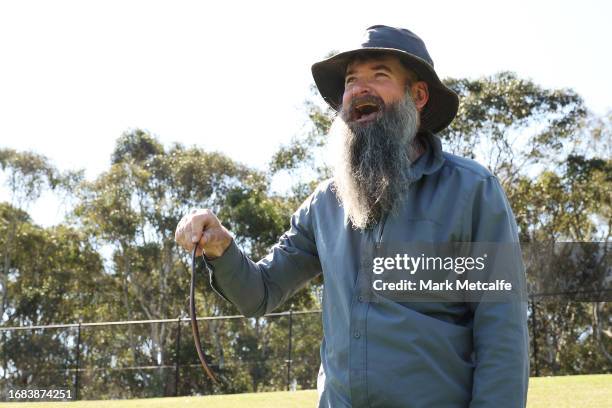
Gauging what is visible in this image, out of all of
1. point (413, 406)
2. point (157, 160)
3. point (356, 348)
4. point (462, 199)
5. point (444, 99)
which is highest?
point (157, 160)

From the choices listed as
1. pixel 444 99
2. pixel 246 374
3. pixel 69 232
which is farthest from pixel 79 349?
pixel 444 99

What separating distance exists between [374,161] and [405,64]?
1.17 ft

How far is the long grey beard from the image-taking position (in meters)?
2.56

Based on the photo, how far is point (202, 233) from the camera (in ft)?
8.38

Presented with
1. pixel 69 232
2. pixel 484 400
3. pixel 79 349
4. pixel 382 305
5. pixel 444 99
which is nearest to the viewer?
pixel 484 400

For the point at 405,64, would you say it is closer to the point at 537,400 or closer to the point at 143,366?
the point at 537,400

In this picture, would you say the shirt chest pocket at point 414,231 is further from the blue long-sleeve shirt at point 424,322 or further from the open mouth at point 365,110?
the open mouth at point 365,110

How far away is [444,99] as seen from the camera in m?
2.93

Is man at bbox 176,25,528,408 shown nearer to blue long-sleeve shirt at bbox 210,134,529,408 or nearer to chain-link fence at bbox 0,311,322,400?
blue long-sleeve shirt at bbox 210,134,529,408

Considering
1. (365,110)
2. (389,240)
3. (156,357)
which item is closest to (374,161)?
(365,110)

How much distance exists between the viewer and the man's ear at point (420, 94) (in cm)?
284

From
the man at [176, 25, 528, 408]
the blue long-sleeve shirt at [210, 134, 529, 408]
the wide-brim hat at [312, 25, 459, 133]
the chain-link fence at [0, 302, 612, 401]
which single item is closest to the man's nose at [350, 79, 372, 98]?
the man at [176, 25, 528, 408]

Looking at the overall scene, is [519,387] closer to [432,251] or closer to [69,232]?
[432,251]

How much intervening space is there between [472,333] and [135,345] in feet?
72.3
